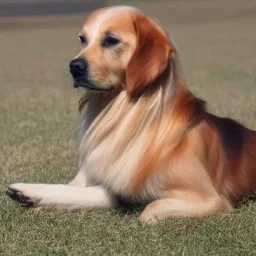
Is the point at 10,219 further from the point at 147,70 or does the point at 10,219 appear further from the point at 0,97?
the point at 0,97

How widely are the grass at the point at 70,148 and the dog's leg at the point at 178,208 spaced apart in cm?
7

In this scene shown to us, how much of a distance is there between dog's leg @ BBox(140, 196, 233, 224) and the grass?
0.07 metres

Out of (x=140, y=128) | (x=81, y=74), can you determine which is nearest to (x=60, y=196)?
(x=140, y=128)

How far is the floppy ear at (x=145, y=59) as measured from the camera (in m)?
4.62

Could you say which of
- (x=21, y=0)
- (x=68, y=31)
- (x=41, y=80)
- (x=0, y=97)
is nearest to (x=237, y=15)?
(x=68, y=31)

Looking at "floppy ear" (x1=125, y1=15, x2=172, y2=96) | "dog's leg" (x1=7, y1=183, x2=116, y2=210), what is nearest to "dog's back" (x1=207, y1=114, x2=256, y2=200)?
"floppy ear" (x1=125, y1=15, x2=172, y2=96)

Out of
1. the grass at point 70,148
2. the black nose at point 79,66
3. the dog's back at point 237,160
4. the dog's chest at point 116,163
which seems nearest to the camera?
the grass at point 70,148

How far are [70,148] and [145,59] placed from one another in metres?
3.52

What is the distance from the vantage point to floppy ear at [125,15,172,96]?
15.1 feet

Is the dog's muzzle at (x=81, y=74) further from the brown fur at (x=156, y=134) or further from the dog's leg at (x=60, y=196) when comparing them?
the dog's leg at (x=60, y=196)

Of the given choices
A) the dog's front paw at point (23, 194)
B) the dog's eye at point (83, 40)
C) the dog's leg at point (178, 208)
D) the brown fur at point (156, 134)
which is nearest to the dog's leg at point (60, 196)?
the dog's front paw at point (23, 194)

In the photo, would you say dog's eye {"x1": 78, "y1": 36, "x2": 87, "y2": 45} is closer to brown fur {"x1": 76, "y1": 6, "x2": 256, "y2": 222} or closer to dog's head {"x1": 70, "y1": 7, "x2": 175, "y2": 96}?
dog's head {"x1": 70, "y1": 7, "x2": 175, "y2": 96}

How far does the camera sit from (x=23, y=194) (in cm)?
482

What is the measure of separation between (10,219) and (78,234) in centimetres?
56
